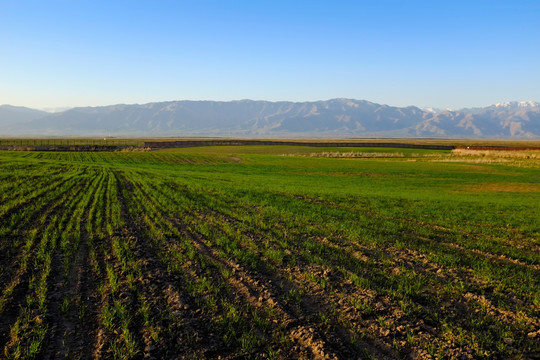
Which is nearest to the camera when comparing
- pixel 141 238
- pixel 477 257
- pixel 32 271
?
pixel 32 271

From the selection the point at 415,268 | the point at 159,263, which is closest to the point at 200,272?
the point at 159,263

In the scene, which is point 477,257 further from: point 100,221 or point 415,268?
point 100,221

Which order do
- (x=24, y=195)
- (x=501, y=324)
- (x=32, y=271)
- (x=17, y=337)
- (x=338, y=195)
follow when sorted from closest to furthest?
(x=17, y=337), (x=501, y=324), (x=32, y=271), (x=24, y=195), (x=338, y=195)

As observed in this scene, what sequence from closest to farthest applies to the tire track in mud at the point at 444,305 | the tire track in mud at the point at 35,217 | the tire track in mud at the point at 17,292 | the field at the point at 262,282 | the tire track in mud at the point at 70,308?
1. the tire track in mud at the point at 70,308
2. the field at the point at 262,282
3. the tire track in mud at the point at 17,292
4. the tire track in mud at the point at 444,305
5. the tire track in mud at the point at 35,217

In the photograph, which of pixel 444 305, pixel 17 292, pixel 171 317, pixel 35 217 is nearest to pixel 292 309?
pixel 171 317

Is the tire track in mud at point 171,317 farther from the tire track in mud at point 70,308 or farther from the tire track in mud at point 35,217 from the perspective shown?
the tire track in mud at point 35,217

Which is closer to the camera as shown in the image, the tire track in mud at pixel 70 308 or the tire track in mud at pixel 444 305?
the tire track in mud at pixel 70 308

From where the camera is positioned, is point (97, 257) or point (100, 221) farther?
point (100, 221)

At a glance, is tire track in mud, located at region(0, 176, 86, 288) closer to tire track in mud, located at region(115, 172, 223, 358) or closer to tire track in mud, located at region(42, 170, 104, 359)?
tire track in mud, located at region(42, 170, 104, 359)

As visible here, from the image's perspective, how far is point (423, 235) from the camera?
17.4 m

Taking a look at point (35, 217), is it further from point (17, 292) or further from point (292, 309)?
point (292, 309)

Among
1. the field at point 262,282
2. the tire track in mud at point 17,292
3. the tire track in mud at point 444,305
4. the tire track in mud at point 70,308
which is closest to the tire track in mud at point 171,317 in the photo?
the field at point 262,282

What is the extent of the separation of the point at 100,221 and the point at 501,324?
1777 cm

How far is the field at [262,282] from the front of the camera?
758cm
